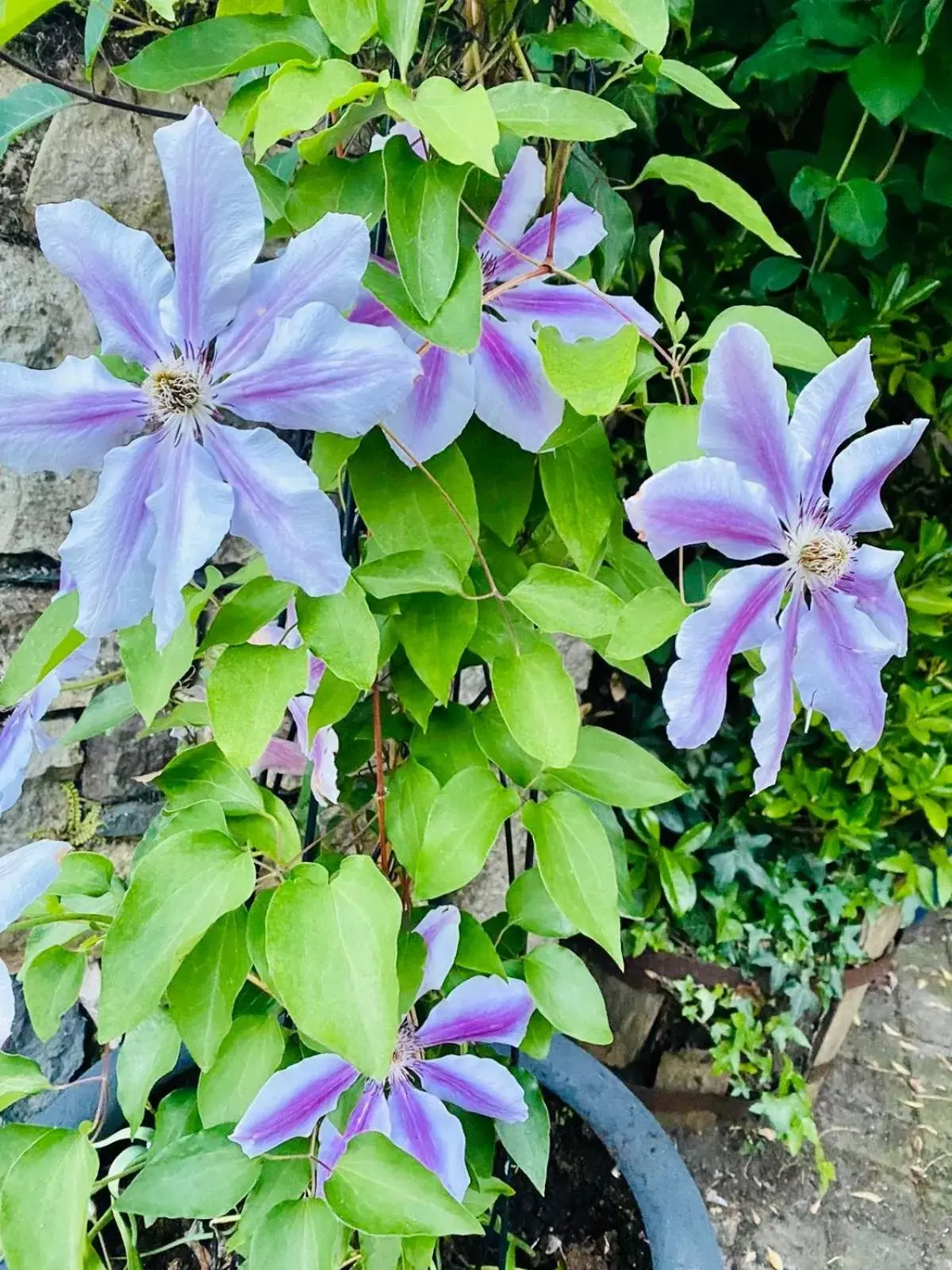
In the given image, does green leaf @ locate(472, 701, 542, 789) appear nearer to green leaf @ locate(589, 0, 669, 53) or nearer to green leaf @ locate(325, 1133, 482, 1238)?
green leaf @ locate(325, 1133, 482, 1238)

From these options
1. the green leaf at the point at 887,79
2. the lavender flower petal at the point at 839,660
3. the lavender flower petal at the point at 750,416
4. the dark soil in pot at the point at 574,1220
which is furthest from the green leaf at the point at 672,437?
the dark soil in pot at the point at 574,1220

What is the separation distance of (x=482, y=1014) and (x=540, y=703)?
0.83ft

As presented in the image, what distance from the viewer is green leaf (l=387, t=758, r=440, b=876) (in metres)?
0.53

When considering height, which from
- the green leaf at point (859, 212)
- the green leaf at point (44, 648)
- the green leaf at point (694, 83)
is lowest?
the green leaf at point (44, 648)

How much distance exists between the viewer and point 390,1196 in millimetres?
468

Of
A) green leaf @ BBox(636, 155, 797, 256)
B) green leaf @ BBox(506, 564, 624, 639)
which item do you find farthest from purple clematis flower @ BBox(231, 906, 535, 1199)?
green leaf @ BBox(636, 155, 797, 256)

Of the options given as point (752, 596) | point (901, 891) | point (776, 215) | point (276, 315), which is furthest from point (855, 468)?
point (901, 891)

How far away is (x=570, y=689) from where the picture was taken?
453mm

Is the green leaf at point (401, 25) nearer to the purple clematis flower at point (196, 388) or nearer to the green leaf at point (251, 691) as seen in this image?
the purple clematis flower at point (196, 388)

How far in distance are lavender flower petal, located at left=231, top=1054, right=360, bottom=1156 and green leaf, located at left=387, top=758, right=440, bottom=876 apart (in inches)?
4.8

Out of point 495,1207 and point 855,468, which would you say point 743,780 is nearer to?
point 495,1207

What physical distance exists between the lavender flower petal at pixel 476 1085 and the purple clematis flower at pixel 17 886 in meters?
0.26

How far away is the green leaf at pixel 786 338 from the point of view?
0.44m

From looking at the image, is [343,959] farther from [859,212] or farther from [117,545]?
[859,212]
